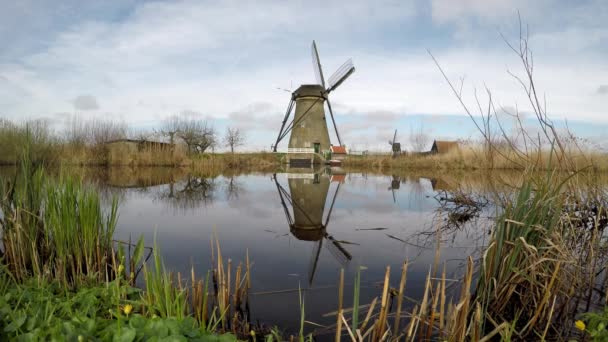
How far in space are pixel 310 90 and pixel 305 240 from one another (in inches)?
897

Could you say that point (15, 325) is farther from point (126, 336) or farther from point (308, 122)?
point (308, 122)

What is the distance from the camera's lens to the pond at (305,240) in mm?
3248

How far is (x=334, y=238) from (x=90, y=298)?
3703mm

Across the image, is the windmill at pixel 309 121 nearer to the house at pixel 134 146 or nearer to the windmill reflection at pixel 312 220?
the house at pixel 134 146

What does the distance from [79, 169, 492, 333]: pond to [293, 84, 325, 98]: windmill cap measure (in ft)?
59.2

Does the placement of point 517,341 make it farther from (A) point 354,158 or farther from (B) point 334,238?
(A) point 354,158

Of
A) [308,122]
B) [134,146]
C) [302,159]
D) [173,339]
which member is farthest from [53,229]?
[302,159]

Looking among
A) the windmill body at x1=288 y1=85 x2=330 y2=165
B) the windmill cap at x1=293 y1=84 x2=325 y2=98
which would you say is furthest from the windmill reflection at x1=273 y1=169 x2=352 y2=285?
the windmill cap at x1=293 y1=84 x2=325 y2=98

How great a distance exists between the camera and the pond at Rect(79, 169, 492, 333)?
3.25 metres

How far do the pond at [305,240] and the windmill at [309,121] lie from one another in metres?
17.5

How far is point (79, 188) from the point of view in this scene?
123 inches

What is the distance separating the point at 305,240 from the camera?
5348 millimetres

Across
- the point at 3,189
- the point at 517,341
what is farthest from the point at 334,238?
the point at 3,189

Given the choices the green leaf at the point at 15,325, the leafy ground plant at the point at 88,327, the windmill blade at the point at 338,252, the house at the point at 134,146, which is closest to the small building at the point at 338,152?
the house at the point at 134,146
